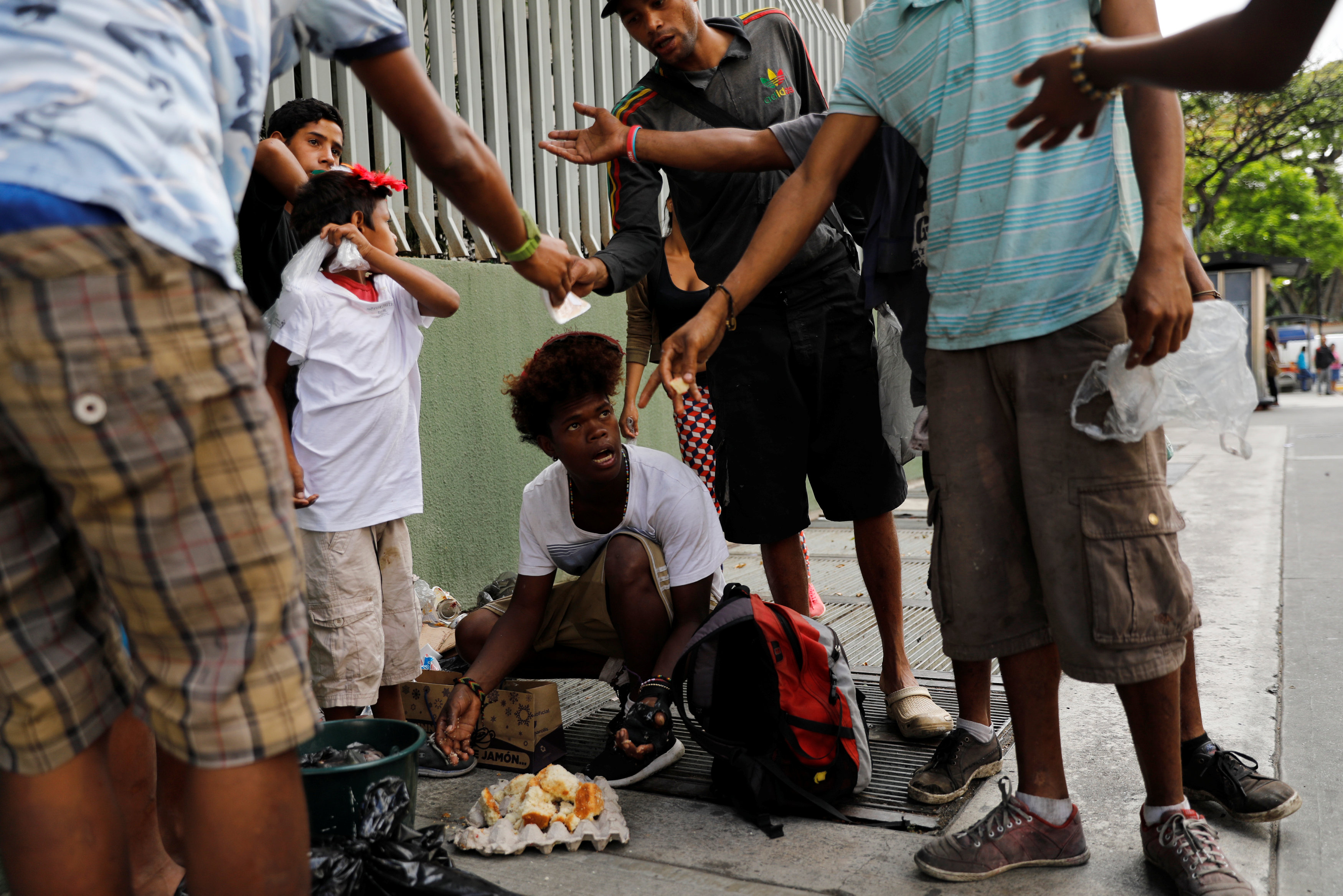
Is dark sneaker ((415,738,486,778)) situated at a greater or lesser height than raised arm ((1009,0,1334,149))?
lesser

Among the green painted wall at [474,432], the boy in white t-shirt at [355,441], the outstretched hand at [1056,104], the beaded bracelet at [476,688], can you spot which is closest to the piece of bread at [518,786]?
the beaded bracelet at [476,688]

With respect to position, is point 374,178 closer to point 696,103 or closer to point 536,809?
point 696,103

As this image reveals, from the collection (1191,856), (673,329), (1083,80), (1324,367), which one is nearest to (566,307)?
(1083,80)

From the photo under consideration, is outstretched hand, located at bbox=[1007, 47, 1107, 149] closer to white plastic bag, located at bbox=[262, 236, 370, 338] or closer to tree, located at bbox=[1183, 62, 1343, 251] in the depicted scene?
white plastic bag, located at bbox=[262, 236, 370, 338]

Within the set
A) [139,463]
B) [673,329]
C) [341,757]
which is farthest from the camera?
[673,329]

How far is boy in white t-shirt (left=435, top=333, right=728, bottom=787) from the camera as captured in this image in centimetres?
288

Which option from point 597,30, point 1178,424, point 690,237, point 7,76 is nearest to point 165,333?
point 7,76

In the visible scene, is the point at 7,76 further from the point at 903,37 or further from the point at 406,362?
the point at 406,362

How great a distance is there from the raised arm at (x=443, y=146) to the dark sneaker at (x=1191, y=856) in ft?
5.51

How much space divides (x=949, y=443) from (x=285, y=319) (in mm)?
1836

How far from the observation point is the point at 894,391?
3.11 metres

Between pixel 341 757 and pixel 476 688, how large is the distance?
731mm

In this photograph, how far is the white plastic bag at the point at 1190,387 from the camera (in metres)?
1.98

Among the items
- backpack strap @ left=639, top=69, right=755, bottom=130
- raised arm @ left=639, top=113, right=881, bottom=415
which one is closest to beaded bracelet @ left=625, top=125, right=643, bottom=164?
backpack strap @ left=639, top=69, right=755, bottom=130
